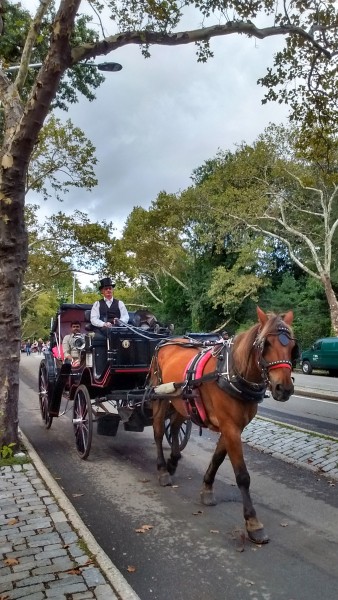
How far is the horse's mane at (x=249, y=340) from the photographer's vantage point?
15.5 ft

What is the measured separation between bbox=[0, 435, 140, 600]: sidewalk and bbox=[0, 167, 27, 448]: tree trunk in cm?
162

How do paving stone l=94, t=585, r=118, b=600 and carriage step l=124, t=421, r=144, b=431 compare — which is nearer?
paving stone l=94, t=585, r=118, b=600

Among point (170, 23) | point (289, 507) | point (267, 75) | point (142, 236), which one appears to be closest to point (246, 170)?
point (142, 236)

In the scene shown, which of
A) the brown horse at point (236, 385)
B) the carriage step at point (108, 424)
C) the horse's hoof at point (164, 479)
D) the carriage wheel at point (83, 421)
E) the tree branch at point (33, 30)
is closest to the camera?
the brown horse at point (236, 385)

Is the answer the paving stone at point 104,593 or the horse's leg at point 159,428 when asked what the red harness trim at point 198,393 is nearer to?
the horse's leg at point 159,428

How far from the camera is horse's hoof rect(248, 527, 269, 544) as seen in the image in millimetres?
4676

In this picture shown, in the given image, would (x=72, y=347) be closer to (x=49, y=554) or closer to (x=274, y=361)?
(x=49, y=554)

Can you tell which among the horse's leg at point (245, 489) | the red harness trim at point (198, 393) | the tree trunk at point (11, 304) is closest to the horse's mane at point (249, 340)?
the red harness trim at point (198, 393)

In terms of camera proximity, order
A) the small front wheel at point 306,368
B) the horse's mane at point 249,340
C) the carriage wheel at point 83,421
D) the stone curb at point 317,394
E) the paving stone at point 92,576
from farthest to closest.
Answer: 1. the small front wheel at point 306,368
2. the stone curb at point 317,394
3. the carriage wheel at point 83,421
4. the horse's mane at point 249,340
5. the paving stone at point 92,576

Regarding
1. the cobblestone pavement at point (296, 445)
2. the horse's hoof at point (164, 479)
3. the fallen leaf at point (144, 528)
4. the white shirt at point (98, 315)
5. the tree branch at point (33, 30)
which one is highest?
the tree branch at point (33, 30)

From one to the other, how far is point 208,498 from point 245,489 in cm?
102

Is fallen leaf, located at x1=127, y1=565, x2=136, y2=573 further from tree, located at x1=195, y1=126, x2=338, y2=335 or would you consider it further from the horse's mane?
tree, located at x1=195, y1=126, x2=338, y2=335

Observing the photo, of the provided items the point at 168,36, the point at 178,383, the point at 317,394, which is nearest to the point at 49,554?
the point at 178,383

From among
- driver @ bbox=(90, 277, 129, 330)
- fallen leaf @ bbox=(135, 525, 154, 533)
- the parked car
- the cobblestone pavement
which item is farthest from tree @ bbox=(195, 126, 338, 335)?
fallen leaf @ bbox=(135, 525, 154, 533)
